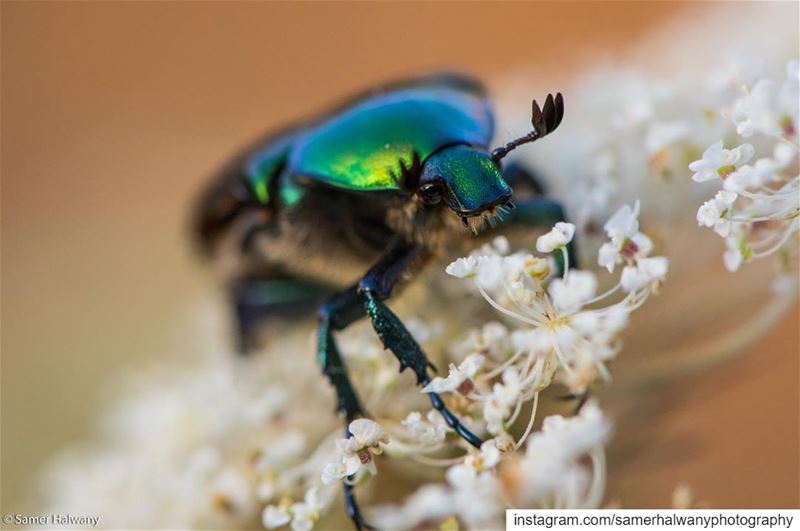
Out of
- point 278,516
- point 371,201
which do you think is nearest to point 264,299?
point 371,201

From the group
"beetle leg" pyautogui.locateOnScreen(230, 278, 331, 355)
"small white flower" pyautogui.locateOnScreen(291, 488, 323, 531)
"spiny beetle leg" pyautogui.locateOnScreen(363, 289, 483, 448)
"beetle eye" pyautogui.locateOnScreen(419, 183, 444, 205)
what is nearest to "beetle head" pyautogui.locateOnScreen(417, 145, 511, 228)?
"beetle eye" pyautogui.locateOnScreen(419, 183, 444, 205)

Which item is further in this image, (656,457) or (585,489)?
(656,457)

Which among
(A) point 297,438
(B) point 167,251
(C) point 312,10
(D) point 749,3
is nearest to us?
(A) point 297,438

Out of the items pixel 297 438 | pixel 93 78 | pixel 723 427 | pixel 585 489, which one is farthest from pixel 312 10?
pixel 585 489

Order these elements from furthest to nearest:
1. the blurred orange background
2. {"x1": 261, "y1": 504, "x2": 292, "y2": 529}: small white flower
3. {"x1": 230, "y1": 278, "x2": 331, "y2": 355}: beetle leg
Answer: the blurred orange background, {"x1": 230, "y1": 278, "x2": 331, "y2": 355}: beetle leg, {"x1": 261, "y1": 504, "x2": 292, "y2": 529}: small white flower

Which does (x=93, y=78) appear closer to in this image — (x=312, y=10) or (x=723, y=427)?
(x=312, y=10)

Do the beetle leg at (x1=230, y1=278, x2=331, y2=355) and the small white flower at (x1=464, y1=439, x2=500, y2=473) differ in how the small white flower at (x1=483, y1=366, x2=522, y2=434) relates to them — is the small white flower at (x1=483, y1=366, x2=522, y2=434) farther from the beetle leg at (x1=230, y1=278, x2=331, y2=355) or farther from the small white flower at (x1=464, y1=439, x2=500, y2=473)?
the beetle leg at (x1=230, y1=278, x2=331, y2=355)
